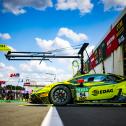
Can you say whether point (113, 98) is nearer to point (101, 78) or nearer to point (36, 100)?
point (101, 78)

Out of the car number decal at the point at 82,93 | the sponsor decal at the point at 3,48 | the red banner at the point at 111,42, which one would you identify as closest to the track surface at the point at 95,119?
the car number decal at the point at 82,93

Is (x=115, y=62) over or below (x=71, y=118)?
over

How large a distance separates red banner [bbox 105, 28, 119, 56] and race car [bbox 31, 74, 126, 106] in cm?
713

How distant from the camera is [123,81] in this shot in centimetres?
1190

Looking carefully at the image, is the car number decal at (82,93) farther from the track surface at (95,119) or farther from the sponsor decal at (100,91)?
the track surface at (95,119)

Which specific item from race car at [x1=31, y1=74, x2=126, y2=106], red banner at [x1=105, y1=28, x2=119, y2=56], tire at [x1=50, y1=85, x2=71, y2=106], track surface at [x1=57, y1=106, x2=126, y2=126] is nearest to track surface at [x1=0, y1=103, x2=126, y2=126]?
track surface at [x1=57, y1=106, x2=126, y2=126]

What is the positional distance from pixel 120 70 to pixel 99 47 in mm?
7151

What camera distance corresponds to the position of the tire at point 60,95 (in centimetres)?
1238

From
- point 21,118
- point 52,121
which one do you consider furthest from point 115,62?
point 52,121

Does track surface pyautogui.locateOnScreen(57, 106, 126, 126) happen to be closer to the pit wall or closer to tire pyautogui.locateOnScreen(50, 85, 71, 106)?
tire pyautogui.locateOnScreen(50, 85, 71, 106)

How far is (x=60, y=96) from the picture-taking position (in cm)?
1249

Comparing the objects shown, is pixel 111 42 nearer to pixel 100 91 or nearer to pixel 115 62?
pixel 115 62

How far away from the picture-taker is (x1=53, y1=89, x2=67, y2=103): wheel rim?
490 inches

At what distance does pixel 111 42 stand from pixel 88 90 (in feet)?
29.9
